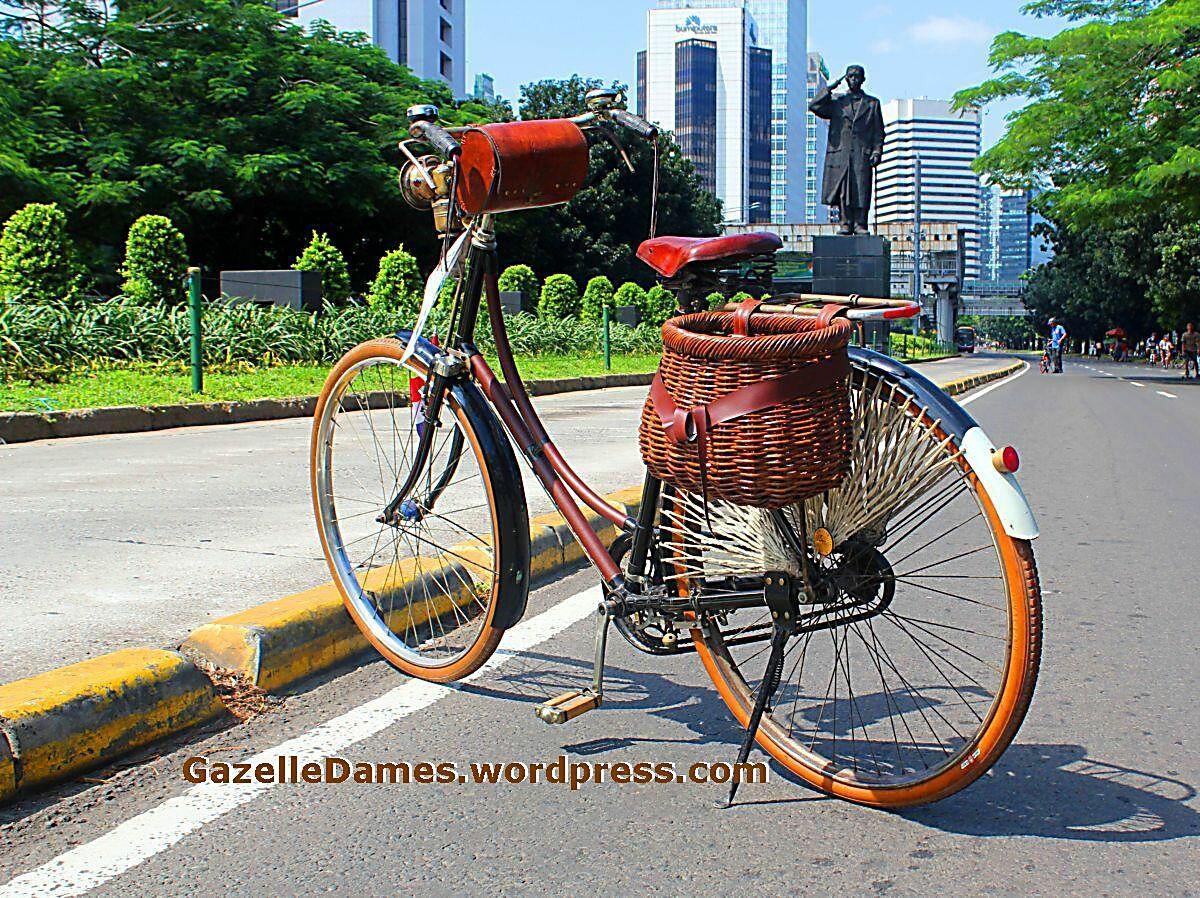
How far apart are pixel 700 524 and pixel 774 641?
33cm

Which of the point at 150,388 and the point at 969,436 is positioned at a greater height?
the point at 969,436

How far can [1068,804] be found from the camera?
2863 millimetres

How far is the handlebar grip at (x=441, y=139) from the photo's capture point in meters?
3.22

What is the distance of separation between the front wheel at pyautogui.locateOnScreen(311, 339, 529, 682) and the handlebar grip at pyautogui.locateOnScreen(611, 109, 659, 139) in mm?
818

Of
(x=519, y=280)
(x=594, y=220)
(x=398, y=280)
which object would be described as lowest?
(x=398, y=280)

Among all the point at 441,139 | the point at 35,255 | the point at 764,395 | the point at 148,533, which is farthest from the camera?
the point at 35,255

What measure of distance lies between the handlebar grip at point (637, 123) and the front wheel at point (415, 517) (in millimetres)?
818

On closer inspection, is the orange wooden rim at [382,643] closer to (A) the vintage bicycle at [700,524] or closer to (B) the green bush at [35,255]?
(A) the vintage bicycle at [700,524]

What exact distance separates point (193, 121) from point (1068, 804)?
3120 centimetres

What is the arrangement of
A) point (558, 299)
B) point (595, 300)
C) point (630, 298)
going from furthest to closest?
point (630, 298) < point (595, 300) < point (558, 299)

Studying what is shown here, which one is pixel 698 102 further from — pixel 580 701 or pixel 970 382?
pixel 580 701

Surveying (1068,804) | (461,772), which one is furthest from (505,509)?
(1068,804)

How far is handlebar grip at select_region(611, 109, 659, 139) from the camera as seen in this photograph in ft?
10.2

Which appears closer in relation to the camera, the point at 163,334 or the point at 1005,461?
the point at 1005,461
